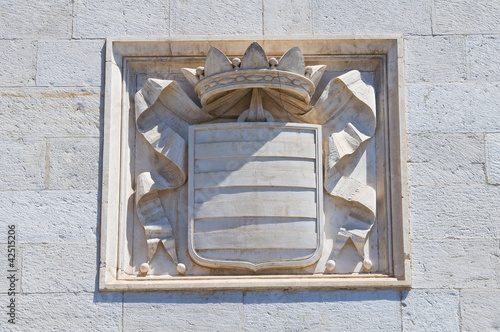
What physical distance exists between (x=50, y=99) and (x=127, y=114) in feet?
1.78

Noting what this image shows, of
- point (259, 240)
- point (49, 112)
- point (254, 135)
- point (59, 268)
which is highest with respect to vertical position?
point (49, 112)

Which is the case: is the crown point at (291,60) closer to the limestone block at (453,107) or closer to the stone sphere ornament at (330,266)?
the limestone block at (453,107)

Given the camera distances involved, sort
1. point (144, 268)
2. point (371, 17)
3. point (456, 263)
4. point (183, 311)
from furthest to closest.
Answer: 1. point (371, 17)
2. point (144, 268)
3. point (456, 263)
4. point (183, 311)

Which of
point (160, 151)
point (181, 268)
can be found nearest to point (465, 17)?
point (160, 151)

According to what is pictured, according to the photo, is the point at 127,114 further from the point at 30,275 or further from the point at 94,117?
the point at 30,275

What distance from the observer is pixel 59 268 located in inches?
237

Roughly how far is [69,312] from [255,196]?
144 centimetres

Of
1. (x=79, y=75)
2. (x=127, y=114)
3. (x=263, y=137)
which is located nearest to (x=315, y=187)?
(x=263, y=137)

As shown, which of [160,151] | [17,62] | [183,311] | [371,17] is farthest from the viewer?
[371,17]

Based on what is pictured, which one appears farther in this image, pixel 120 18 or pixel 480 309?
pixel 120 18

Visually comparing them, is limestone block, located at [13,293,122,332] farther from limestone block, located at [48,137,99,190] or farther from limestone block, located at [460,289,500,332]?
limestone block, located at [460,289,500,332]

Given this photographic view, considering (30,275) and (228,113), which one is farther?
(228,113)

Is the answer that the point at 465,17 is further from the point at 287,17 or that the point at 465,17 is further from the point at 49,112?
the point at 49,112

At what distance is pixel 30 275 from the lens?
601cm
